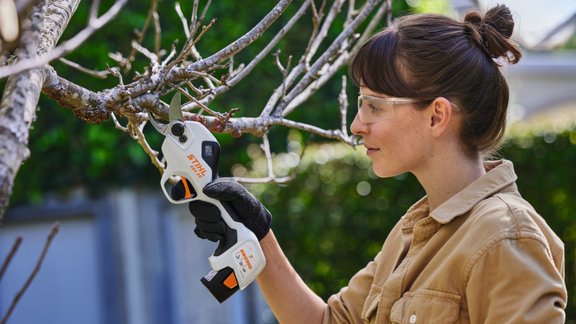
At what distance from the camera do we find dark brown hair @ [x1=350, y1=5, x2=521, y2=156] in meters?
2.17

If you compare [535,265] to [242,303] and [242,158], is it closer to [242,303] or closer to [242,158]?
[242,158]

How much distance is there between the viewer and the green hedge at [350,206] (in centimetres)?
591

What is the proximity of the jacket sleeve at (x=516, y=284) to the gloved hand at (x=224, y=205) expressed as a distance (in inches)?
24.0

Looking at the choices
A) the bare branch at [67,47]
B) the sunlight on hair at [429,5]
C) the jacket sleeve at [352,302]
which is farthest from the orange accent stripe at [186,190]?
the sunlight on hair at [429,5]

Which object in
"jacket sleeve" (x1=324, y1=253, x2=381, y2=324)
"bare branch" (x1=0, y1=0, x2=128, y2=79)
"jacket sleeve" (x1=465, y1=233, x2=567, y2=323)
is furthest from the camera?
"jacket sleeve" (x1=324, y1=253, x2=381, y2=324)

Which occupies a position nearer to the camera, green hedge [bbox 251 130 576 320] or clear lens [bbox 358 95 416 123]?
clear lens [bbox 358 95 416 123]

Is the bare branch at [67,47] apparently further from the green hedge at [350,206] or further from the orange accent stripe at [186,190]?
the green hedge at [350,206]

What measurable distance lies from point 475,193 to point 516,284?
0.93 feet

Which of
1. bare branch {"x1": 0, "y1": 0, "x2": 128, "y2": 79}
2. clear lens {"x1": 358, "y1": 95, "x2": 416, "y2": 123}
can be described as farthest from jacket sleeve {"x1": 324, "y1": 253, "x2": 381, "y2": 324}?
bare branch {"x1": 0, "y1": 0, "x2": 128, "y2": 79}

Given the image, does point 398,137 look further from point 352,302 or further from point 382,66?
point 352,302

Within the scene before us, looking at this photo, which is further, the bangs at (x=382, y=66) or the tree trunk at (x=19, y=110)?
the bangs at (x=382, y=66)

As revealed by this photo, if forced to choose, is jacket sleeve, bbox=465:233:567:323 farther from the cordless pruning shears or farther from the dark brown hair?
the cordless pruning shears

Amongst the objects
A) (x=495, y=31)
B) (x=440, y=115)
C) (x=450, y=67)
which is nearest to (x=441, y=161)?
(x=440, y=115)

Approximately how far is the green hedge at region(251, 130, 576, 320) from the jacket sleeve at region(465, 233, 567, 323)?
3.93 metres
